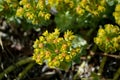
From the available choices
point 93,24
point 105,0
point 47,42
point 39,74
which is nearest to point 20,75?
point 39,74

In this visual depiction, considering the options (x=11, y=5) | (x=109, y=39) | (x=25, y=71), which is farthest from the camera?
(x=25, y=71)

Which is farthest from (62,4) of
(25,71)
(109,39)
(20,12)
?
(25,71)

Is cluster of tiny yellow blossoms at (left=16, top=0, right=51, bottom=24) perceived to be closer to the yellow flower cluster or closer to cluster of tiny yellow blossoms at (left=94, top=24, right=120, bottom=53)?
the yellow flower cluster

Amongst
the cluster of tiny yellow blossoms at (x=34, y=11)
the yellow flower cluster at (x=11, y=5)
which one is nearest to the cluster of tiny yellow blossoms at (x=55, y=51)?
the cluster of tiny yellow blossoms at (x=34, y=11)

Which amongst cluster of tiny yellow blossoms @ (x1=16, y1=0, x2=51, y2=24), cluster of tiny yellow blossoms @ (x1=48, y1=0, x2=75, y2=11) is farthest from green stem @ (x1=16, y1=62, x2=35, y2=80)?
cluster of tiny yellow blossoms @ (x1=48, y1=0, x2=75, y2=11)

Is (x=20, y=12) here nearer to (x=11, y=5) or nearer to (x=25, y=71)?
(x=11, y=5)
